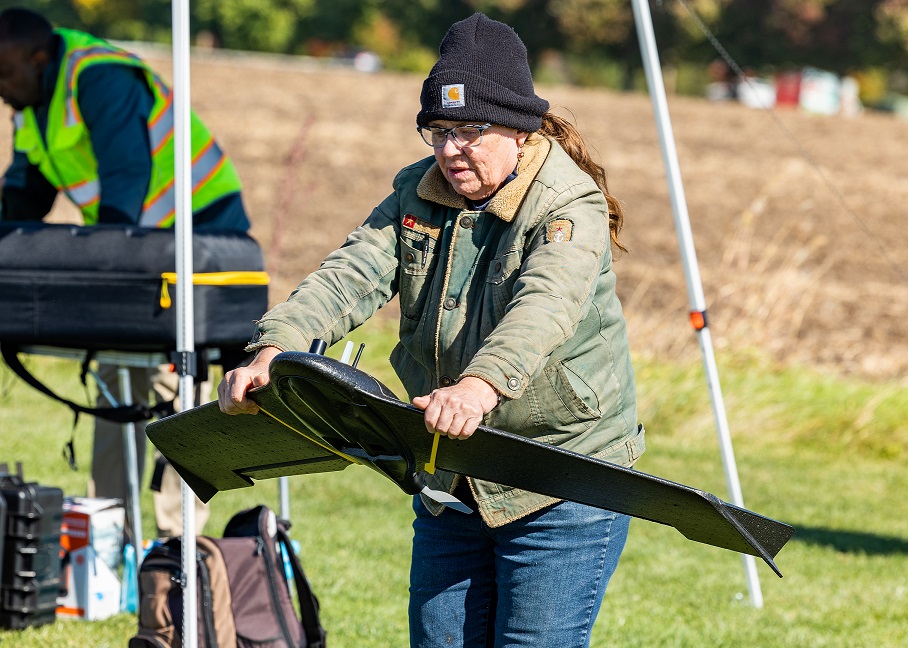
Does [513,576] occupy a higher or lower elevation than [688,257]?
lower

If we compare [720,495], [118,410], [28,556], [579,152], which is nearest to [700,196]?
[720,495]

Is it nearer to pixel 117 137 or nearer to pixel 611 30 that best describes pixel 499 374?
pixel 117 137

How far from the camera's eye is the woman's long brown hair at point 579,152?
3.08 meters

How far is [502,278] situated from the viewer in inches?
111

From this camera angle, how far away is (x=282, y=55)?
53.2 metres

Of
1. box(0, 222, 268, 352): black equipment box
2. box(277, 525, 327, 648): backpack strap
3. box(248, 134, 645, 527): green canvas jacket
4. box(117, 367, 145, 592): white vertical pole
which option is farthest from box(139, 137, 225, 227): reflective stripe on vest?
box(248, 134, 645, 527): green canvas jacket

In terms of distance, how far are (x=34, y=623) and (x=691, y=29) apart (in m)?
40.6

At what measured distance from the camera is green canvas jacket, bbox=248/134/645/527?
2775mm

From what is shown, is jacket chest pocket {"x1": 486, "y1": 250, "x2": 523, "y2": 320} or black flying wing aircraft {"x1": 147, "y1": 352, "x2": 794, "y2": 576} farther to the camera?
jacket chest pocket {"x1": 486, "y1": 250, "x2": 523, "y2": 320}

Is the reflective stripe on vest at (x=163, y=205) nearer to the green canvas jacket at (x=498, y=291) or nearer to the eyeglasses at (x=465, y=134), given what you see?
the green canvas jacket at (x=498, y=291)

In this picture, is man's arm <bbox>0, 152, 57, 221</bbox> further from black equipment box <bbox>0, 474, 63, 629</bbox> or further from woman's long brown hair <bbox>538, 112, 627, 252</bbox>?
woman's long brown hair <bbox>538, 112, 627, 252</bbox>

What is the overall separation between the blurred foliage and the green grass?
31.0 metres

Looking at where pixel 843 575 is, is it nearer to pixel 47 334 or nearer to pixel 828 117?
pixel 47 334

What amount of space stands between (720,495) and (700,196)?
12.1 meters
